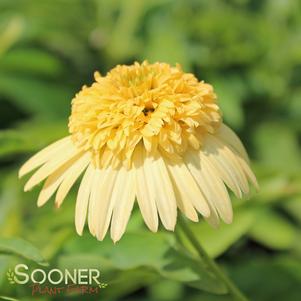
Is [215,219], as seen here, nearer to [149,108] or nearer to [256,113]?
[149,108]

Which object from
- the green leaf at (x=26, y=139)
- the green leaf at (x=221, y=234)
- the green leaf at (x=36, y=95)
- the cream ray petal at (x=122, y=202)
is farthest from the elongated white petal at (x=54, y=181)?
the green leaf at (x=36, y=95)

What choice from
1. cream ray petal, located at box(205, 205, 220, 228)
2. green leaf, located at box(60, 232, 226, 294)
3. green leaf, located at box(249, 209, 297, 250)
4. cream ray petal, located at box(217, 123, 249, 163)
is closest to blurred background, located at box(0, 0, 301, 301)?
green leaf, located at box(249, 209, 297, 250)

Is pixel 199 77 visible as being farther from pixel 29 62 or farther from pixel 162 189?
pixel 162 189

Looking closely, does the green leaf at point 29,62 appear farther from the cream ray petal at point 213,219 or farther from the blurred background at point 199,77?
the cream ray petal at point 213,219

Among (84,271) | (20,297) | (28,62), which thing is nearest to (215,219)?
(84,271)

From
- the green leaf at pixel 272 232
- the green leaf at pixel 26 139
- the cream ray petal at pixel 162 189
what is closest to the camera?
the cream ray petal at pixel 162 189

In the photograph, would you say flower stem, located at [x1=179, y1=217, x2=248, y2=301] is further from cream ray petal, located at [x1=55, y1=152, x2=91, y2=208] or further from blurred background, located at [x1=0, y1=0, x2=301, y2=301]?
blurred background, located at [x1=0, y1=0, x2=301, y2=301]

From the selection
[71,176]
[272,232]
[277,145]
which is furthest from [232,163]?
[277,145]
